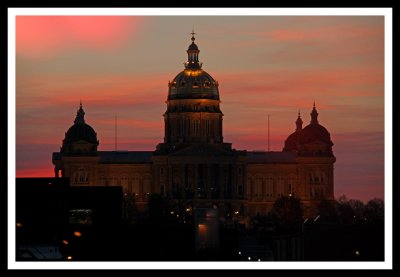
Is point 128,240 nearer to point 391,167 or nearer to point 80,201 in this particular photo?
point 80,201

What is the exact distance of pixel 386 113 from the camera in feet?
145

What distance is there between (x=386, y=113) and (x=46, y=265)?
30.6ft

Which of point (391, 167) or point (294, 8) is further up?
point (294, 8)

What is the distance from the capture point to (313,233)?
11012 centimetres

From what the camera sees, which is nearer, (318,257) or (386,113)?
(386,113)
